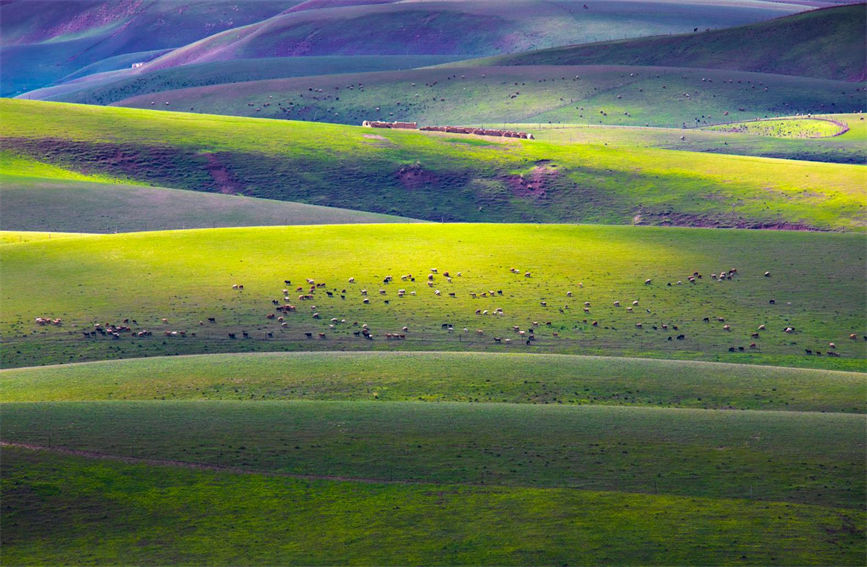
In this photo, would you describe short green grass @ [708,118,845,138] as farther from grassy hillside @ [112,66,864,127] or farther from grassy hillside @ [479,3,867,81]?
grassy hillside @ [479,3,867,81]

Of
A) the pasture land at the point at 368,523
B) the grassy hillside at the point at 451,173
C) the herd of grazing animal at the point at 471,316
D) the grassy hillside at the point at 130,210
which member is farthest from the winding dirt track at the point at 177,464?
the grassy hillside at the point at 451,173

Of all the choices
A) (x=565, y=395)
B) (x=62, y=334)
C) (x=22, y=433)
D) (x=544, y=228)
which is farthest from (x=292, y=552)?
(x=544, y=228)

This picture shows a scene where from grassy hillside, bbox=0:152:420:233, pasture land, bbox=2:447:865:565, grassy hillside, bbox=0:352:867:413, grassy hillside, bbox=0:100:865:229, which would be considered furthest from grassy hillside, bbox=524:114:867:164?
pasture land, bbox=2:447:865:565

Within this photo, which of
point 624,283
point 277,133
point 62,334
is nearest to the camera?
point 62,334

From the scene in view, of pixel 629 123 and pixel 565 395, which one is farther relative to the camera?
pixel 629 123

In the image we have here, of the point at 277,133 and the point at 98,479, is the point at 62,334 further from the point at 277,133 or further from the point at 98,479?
the point at 277,133

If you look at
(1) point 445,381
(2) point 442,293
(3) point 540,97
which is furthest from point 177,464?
(3) point 540,97

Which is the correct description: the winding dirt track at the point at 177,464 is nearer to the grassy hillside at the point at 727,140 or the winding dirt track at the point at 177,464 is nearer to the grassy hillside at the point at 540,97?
the grassy hillside at the point at 727,140
